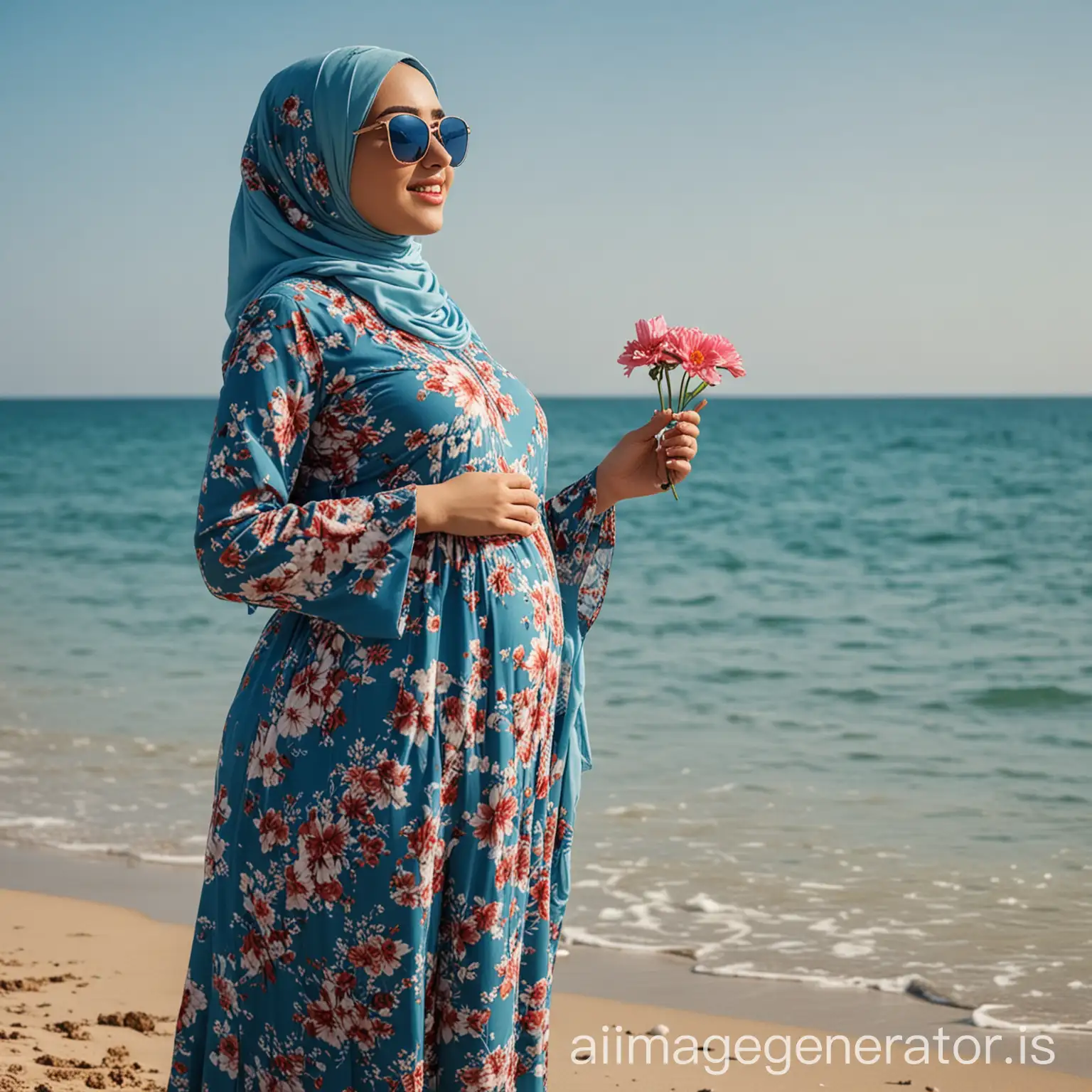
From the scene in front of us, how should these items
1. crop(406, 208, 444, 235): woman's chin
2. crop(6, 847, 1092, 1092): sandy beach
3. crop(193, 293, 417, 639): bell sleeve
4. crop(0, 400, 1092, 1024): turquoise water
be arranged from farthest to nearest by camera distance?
crop(0, 400, 1092, 1024): turquoise water, crop(6, 847, 1092, 1092): sandy beach, crop(406, 208, 444, 235): woman's chin, crop(193, 293, 417, 639): bell sleeve

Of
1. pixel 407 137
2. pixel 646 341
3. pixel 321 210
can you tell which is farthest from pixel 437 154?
pixel 646 341

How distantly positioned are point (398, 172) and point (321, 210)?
14cm

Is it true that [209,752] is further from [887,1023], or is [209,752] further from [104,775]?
Result: [887,1023]

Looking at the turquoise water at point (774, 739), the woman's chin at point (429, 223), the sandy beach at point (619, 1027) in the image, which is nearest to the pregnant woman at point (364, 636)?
the woman's chin at point (429, 223)

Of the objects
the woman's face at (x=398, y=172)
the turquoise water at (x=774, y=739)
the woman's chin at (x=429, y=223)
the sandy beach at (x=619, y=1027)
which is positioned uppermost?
the woman's face at (x=398, y=172)

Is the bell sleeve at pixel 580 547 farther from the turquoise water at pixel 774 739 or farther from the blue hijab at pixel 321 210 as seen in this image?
the turquoise water at pixel 774 739

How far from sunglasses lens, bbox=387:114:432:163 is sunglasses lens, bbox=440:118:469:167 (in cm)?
7

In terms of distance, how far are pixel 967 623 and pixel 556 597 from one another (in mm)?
9655

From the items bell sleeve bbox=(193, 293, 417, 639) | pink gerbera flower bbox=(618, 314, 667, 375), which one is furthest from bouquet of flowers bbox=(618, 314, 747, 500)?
bell sleeve bbox=(193, 293, 417, 639)

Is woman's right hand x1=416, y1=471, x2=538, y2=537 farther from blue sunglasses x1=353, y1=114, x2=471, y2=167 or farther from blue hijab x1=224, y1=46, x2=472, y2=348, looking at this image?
Result: blue sunglasses x1=353, y1=114, x2=471, y2=167

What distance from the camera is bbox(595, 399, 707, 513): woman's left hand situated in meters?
2.46

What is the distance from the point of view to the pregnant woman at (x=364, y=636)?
196 cm

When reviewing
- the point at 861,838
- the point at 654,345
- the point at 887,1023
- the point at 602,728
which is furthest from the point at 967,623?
the point at 654,345

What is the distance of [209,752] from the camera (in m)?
6.66
